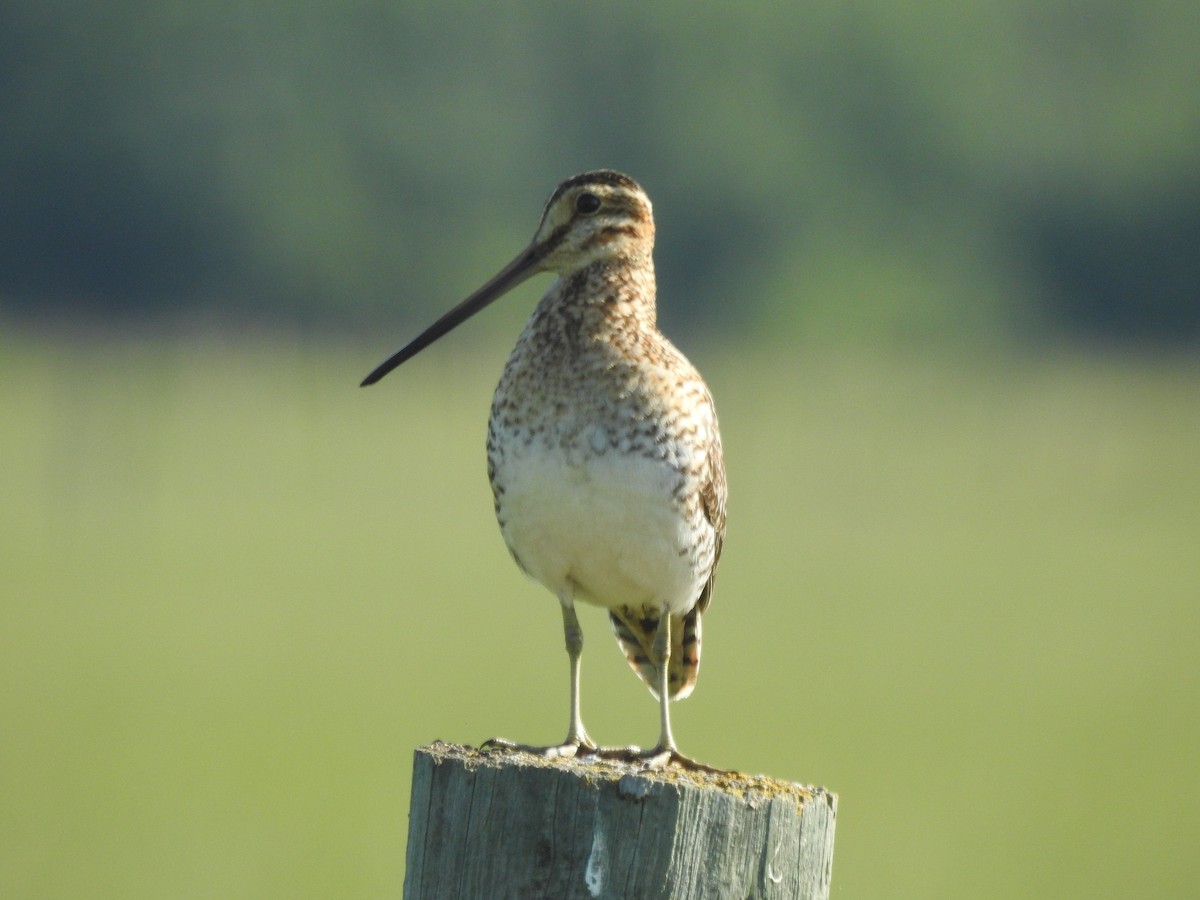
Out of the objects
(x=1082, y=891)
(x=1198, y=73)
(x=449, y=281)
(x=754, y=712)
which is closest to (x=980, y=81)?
(x=1198, y=73)

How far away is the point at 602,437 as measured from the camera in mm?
6145

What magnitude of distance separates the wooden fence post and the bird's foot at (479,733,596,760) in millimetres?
566

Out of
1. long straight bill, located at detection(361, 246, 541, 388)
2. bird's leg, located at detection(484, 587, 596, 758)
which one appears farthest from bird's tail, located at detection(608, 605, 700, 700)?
long straight bill, located at detection(361, 246, 541, 388)

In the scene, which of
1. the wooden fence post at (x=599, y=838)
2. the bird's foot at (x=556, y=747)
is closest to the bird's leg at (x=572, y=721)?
the bird's foot at (x=556, y=747)

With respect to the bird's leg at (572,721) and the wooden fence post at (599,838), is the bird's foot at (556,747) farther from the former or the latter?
the wooden fence post at (599,838)

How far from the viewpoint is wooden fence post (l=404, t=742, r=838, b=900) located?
4582 millimetres

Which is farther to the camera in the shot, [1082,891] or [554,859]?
[1082,891]

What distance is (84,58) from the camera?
6838cm

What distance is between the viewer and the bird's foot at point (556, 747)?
562 cm

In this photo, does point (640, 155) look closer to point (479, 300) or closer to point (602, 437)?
point (479, 300)

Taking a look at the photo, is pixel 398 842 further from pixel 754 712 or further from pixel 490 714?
pixel 754 712

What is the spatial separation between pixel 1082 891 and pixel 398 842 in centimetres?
578

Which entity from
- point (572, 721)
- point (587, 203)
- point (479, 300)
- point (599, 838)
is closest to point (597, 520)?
point (572, 721)

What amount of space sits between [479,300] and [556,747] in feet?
5.21
